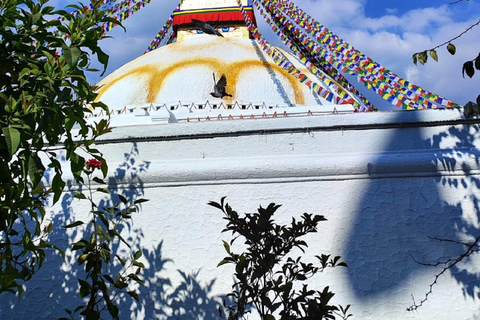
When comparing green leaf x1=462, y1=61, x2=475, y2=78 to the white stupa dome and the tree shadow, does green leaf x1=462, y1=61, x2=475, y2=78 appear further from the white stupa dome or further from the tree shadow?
the white stupa dome

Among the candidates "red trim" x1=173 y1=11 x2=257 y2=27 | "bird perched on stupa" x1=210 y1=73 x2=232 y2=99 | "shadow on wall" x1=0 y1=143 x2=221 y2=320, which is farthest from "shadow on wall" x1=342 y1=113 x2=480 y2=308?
"red trim" x1=173 y1=11 x2=257 y2=27

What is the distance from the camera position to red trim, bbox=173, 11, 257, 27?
33.8 feet

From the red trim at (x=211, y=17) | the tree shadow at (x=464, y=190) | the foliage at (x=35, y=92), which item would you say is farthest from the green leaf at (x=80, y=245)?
the red trim at (x=211, y=17)

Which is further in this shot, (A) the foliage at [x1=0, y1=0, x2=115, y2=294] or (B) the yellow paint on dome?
(B) the yellow paint on dome

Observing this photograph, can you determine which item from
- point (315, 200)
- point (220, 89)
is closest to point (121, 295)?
point (315, 200)

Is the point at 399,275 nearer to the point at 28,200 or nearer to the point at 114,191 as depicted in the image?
the point at 114,191

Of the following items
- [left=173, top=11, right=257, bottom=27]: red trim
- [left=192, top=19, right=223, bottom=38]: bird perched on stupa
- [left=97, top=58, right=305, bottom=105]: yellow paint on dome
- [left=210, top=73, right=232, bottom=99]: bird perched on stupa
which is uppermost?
[left=173, top=11, right=257, bottom=27]: red trim

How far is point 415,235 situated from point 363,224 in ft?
1.09

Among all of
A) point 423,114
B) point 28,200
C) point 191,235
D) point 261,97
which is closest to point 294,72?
point 261,97

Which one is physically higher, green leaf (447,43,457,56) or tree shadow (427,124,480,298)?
green leaf (447,43,457,56)

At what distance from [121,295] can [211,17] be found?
839 centimetres

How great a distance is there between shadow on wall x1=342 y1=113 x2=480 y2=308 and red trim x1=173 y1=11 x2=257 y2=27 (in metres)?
7.78

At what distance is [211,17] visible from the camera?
10.5 meters

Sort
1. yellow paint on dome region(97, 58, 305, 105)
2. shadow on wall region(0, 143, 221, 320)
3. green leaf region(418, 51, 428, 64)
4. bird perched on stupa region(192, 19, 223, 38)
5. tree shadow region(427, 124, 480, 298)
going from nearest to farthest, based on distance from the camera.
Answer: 1. green leaf region(418, 51, 428, 64)
2. tree shadow region(427, 124, 480, 298)
3. shadow on wall region(0, 143, 221, 320)
4. yellow paint on dome region(97, 58, 305, 105)
5. bird perched on stupa region(192, 19, 223, 38)
